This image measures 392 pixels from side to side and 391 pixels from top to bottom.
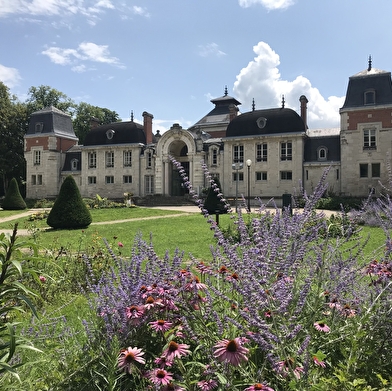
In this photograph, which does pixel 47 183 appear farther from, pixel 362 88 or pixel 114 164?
pixel 362 88

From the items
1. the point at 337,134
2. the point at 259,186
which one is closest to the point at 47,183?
the point at 259,186

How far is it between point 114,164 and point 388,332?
1338 inches

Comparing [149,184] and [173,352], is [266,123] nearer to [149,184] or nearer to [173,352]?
[149,184]

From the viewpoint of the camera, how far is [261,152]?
2998 cm

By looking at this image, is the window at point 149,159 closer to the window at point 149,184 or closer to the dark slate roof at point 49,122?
the window at point 149,184

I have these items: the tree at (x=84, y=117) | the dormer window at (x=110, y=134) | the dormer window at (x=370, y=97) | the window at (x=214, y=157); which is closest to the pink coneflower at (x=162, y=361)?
the dormer window at (x=370, y=97)

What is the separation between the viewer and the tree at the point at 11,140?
40.0 meters

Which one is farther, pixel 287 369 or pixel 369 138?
pixel 369 138

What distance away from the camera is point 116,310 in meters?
2.34

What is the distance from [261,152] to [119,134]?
13871 millimetres

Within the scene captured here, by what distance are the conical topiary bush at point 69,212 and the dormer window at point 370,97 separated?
845 inches

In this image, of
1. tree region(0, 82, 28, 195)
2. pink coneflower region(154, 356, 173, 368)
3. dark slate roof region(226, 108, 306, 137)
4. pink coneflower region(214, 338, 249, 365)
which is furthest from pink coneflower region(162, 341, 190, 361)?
tree region(0, 82, 28, 195)

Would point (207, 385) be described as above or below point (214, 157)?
below

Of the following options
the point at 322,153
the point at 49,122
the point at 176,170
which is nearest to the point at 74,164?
the point at 49,122
